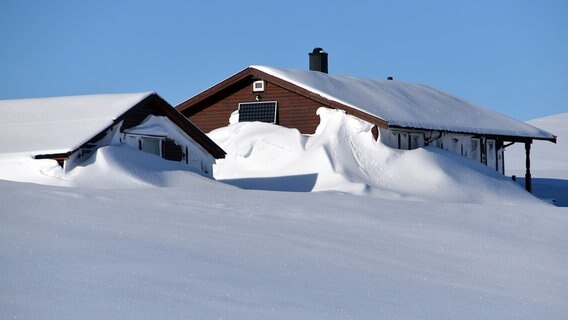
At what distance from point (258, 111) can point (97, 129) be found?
35.3 feet

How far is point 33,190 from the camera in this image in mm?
15719

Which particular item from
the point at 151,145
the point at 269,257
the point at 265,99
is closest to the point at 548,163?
the point at 265,99

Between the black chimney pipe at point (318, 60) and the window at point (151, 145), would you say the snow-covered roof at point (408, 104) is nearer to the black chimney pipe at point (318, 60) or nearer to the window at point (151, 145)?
the black chimney pipe at point (318, 60)

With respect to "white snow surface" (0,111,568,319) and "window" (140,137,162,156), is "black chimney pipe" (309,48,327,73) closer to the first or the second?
"window" (140,137,162,156)

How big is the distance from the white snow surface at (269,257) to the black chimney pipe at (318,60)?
1904 centimetres

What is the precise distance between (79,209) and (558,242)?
8.58 meters

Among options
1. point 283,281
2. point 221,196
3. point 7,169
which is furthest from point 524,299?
point 7,169

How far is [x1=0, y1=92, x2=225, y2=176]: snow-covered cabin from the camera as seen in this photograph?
1026 inches

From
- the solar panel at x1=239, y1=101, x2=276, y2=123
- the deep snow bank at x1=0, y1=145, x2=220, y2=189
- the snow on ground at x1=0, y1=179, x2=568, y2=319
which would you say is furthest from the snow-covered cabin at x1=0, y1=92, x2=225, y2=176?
the snow on ground at x1=0, y1=179, x2=568, y2=319

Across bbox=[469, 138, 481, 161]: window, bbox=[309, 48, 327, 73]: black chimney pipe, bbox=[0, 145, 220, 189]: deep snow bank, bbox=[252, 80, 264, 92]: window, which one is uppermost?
bbox=[309, 48, 327, 73]: black chimney pipe

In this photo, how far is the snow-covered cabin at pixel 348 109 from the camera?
34469 mm

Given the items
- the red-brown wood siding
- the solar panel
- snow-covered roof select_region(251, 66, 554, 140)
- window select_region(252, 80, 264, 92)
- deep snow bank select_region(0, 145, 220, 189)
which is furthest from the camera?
window select_region(252, 80, 264, 92)

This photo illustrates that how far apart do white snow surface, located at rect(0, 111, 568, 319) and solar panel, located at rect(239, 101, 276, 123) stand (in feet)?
50.2

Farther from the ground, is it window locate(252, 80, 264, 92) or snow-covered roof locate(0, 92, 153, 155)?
window locate(252, 80, 264, 92)
